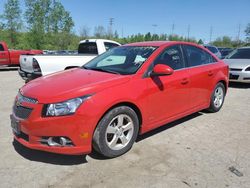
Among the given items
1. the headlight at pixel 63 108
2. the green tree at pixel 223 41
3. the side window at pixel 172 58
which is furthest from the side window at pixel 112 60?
the green tree at pixel 223 41

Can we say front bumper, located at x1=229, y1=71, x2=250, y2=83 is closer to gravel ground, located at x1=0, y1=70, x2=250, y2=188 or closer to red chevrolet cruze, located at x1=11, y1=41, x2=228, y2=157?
red chevrolet cruze, located at x1=11, y1=41, x2=228, y2=157

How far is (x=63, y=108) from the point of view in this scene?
3.10m

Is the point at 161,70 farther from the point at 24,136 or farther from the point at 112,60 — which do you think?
the point at 24,136

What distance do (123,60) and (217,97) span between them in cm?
264

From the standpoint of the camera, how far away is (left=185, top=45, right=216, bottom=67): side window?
4.86 meters

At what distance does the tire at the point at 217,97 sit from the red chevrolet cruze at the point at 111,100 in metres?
0.62

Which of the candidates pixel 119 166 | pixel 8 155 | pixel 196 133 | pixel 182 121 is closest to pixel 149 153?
pixel 119 166

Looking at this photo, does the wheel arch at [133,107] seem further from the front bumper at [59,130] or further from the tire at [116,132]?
the front bumper at [59,130]

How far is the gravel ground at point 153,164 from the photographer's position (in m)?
2.97

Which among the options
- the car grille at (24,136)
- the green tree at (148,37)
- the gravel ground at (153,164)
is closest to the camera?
the gravel ground at (153,164)

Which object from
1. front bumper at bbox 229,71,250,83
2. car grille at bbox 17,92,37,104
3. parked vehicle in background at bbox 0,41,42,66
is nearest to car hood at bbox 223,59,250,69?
front bumper at bbox 229,71,250,83

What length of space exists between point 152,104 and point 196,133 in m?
1.21

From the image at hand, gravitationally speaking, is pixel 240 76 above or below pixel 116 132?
above

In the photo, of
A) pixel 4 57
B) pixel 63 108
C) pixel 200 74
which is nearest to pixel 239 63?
pixel 200 74
